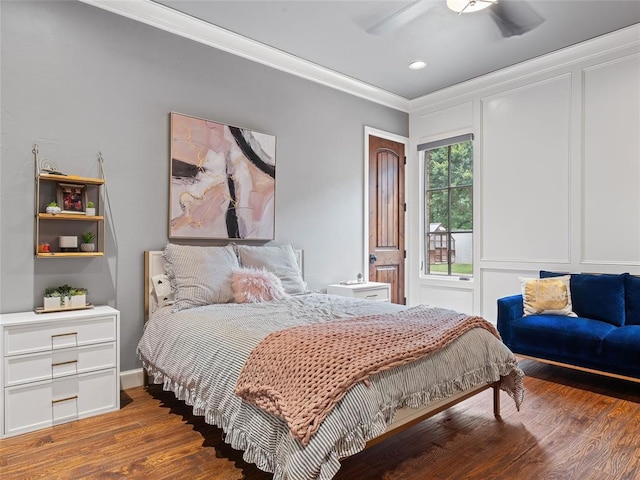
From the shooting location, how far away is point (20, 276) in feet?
8.68

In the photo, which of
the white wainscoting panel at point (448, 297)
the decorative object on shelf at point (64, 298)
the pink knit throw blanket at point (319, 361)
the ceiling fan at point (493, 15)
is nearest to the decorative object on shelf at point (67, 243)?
the decorative object on shelf at point (64, 298)

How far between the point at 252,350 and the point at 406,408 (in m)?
0.77

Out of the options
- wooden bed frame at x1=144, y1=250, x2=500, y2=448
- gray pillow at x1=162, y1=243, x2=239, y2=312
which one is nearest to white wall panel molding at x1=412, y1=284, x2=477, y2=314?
wooden bed frame at x1=144, y1=250, x2=500, y2=448

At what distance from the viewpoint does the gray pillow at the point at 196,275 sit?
9.63 feet

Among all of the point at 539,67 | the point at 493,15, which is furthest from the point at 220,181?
the point at 539,67

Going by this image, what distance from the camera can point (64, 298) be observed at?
2668 millimetres

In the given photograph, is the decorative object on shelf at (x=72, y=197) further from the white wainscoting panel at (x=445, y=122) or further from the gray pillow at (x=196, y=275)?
the white wainscoting panel at (x=445, y=122)

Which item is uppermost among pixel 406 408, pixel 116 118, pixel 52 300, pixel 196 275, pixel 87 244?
pixel 116 118

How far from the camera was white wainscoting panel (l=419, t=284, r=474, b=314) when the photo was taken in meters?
4.78

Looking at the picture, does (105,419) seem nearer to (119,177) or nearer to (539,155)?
(119,177)

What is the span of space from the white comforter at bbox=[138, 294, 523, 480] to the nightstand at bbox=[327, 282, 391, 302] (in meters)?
1.00

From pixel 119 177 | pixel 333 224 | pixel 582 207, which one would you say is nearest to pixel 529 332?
pixel 582 207

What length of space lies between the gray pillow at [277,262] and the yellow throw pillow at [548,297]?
78.3 inches

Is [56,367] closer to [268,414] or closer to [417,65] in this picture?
[268,414]
